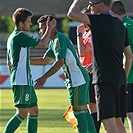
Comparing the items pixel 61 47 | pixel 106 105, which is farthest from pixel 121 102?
pixel 61 47

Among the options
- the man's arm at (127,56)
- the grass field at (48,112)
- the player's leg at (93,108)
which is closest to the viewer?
the man's arm at (127,56)

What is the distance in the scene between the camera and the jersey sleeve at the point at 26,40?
396 inches

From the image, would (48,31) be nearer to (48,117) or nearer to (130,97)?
(130,97)

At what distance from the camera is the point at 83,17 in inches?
346

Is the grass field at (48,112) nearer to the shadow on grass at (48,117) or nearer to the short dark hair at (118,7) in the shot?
the shadow on grass at (48,117)

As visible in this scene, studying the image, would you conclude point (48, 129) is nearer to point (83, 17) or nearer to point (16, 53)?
point (16, 53)

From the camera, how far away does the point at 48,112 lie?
17.5m

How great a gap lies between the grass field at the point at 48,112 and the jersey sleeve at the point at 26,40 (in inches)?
117

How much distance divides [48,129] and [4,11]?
93.8 ft

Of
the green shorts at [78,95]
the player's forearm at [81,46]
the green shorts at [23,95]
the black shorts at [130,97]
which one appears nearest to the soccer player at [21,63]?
the green shorts at [23,95]

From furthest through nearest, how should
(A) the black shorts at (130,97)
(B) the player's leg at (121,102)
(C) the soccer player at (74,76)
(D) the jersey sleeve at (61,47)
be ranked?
1. (A) the black shorts at (130,97)
2. (C) the soccer player at (74,76)
3. (D) the jersey sleeve at (61,47)
4. (B) the player's leg at (121,102)

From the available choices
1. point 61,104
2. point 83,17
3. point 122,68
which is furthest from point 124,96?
point 61,104

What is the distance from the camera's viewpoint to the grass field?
44.2 feet

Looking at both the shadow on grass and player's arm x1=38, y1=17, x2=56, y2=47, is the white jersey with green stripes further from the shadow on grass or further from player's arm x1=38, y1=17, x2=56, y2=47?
the shadow on grass
